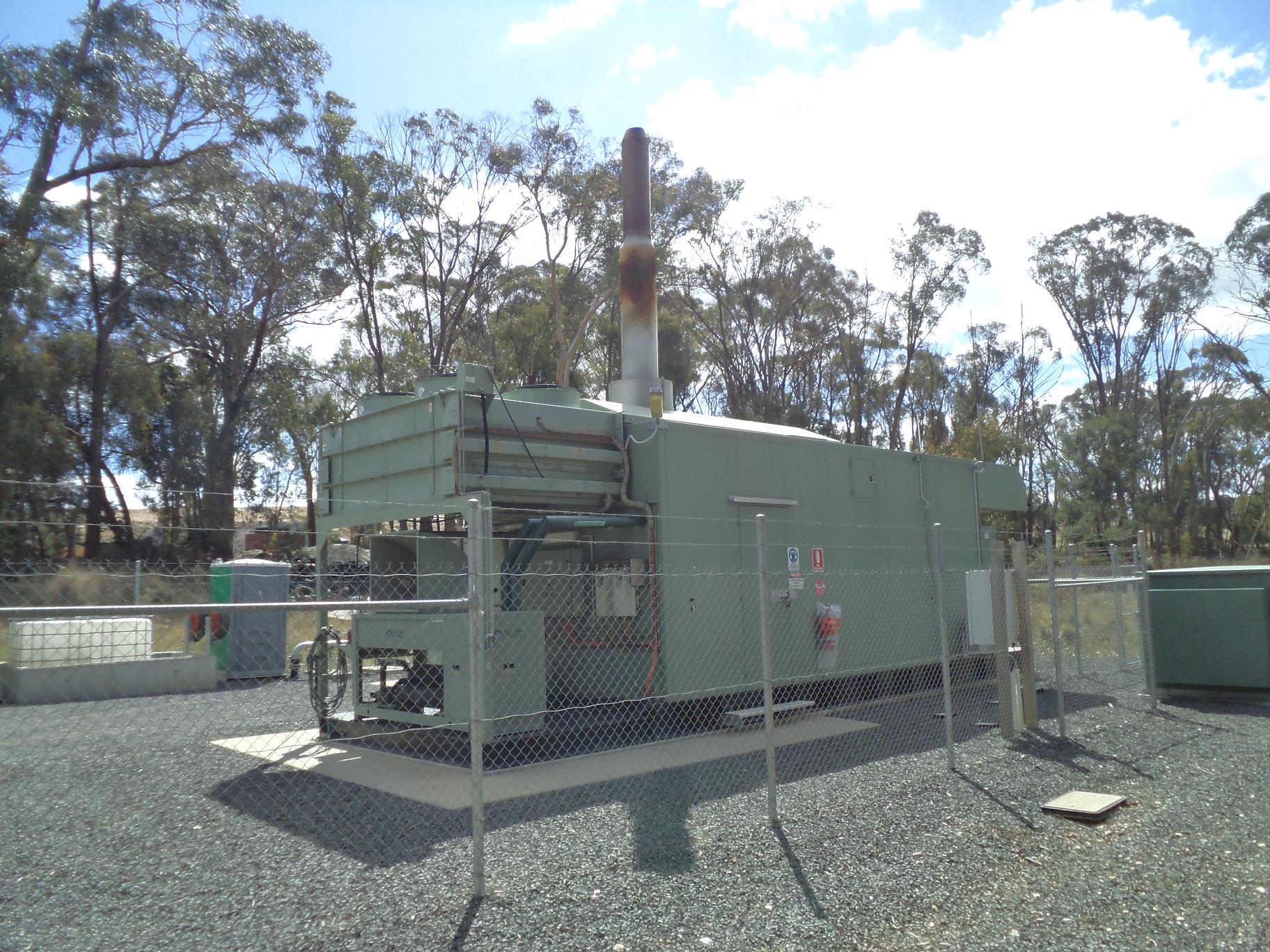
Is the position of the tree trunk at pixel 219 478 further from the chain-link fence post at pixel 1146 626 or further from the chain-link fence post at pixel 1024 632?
the chain-link fence post at pixel 1146 626

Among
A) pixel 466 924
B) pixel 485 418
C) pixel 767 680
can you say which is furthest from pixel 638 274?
pixel 466 924

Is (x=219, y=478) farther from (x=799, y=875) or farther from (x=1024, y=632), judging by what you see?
(x=799, y=875)

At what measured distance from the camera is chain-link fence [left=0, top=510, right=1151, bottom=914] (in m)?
6.23

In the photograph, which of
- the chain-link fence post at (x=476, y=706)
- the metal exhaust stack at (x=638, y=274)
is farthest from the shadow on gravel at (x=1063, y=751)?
the metal exhaust stack at (x=638, y=274)

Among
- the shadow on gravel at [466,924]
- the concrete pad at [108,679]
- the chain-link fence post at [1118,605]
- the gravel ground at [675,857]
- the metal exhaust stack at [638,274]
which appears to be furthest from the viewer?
the metal exhaust stack at [638,274]

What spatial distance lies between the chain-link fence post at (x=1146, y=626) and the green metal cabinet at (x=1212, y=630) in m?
0.39

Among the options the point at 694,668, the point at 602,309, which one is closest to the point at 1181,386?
the point at 602,309

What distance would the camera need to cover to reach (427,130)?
29359 millimetres

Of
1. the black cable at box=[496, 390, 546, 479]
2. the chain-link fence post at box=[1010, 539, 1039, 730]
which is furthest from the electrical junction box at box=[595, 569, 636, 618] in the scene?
the chain-link fence post at box=[1010, 539, 1039, 730]

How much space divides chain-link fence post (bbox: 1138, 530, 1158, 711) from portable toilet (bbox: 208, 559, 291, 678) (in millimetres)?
11251

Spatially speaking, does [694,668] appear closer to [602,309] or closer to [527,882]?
[527,882]

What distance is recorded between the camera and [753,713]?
920cm

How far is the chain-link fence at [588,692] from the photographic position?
20.5ft

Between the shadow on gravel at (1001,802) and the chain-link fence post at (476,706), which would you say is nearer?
the chain-link fence post at (476,706)
